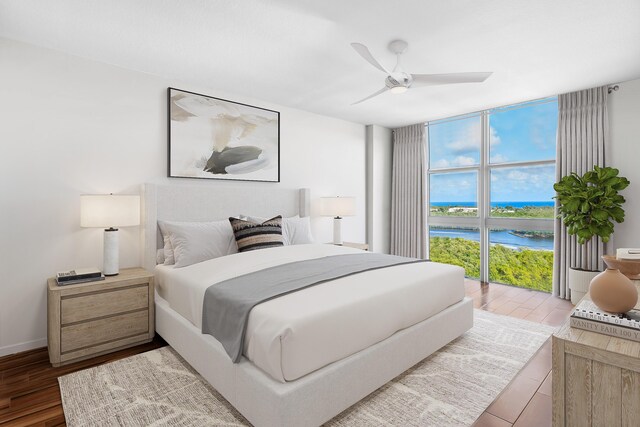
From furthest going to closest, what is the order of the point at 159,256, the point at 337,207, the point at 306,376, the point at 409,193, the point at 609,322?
1. the point at 409,193
2. the point at 337,207
3. the point at 159,256
4. the point at 306,376
5. the point at 609,322

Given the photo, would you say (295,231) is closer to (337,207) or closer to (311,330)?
(337,207)

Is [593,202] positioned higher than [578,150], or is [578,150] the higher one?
[578,150]

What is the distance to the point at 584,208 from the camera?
11.4 ft

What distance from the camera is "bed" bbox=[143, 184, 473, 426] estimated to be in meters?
1.57

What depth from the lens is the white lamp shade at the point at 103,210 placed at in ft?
8.57

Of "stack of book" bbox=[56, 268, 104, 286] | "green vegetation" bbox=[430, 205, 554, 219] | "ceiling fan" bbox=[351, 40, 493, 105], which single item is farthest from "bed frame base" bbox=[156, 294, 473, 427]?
"green vegetation" bbox=[430, 205, 554, 219]

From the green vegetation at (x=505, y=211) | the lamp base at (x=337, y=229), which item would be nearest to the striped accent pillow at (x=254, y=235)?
the lamp base at (x=337, y=229)

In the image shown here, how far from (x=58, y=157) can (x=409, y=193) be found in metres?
4.66

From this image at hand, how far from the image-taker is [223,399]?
1.96 meters

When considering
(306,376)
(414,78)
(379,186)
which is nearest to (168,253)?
(306,376)

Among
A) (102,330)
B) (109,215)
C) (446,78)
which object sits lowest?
(102,330)

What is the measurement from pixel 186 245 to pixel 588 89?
474 cm

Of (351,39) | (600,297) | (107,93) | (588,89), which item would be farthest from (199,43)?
(588,89)

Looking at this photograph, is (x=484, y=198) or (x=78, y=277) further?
(x=484, y=198)
